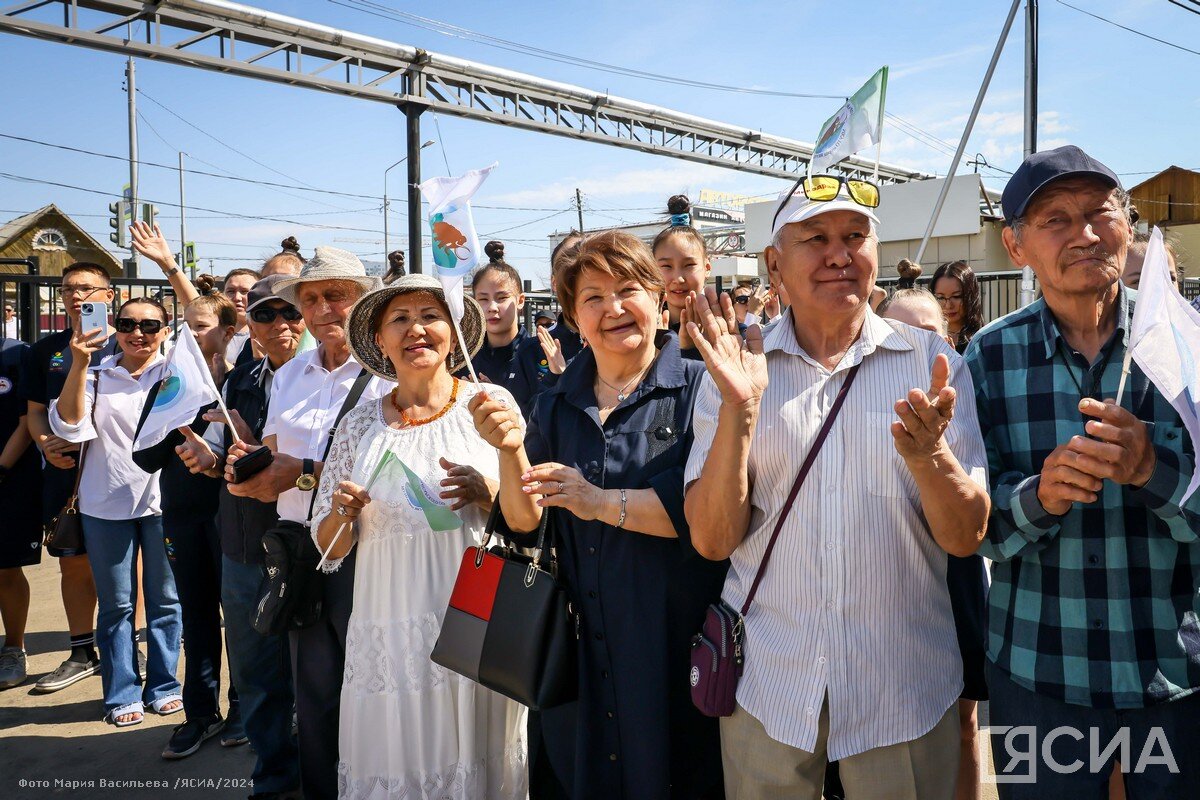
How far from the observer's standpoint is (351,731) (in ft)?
8.59

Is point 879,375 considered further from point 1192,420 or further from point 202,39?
point 202,39

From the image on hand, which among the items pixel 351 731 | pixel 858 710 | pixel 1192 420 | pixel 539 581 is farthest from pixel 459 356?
pixel 1192 420

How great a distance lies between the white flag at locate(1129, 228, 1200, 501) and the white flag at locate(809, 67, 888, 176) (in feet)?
2.86

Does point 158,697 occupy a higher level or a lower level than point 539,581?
lower

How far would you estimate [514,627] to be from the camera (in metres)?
A: 2.27

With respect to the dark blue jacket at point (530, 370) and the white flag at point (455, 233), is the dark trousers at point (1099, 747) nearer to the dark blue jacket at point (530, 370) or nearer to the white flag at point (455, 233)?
the white flag at point (455, 233)

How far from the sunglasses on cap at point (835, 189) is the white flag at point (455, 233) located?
0.89 m

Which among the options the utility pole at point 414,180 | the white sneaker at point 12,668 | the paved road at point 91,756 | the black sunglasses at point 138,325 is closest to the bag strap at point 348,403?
the paved road at point 91,756

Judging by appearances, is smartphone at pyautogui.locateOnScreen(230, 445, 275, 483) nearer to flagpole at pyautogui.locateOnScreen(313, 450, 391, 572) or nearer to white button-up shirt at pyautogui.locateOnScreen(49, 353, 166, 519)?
flagpole at pyautogui.locateOnScreen(313, 450, 391, 572)

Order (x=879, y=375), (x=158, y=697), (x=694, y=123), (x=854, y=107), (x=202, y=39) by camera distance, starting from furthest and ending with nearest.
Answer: (x=694, y=123) → (x=202, y=39) → (x=158, y=697) → (x=854, y=107) → (x=879, y=375)

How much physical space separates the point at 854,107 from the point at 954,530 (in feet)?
4.70
